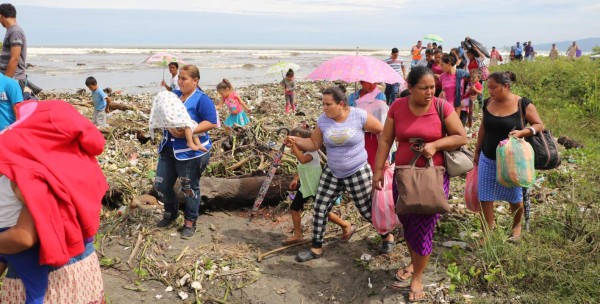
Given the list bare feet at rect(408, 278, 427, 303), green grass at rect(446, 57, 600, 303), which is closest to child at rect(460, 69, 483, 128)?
green grass at rect(446, 57, 600, 303)

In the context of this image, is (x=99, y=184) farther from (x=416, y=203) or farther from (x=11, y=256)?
(x=416, y=203)

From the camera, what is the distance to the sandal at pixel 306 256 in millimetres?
4547

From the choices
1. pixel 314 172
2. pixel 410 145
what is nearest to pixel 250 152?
pixel 314 172

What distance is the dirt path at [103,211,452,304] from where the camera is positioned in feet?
12.9


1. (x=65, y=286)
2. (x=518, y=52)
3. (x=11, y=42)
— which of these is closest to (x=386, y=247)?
(x=65, y=286)

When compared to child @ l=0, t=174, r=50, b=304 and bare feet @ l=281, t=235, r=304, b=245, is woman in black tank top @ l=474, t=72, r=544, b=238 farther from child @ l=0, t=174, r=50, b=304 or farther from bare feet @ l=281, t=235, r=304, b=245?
child @ l=0, t=174, r=50, b=304

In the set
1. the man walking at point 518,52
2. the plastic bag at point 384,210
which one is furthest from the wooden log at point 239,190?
the man walking at point 518,52

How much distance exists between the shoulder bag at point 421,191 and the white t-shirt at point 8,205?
8.07 ft

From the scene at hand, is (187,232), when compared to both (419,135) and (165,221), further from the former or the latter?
(419,135)

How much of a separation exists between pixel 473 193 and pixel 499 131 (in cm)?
73

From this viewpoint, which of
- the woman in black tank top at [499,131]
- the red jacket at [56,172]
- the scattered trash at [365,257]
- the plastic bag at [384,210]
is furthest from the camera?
the scattered trash at [365,257]

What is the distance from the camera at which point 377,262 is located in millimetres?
4441

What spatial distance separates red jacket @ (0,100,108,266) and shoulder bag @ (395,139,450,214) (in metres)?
2.13

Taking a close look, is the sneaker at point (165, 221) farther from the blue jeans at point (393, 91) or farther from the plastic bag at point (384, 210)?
the blue jeans at point (393, 91)
